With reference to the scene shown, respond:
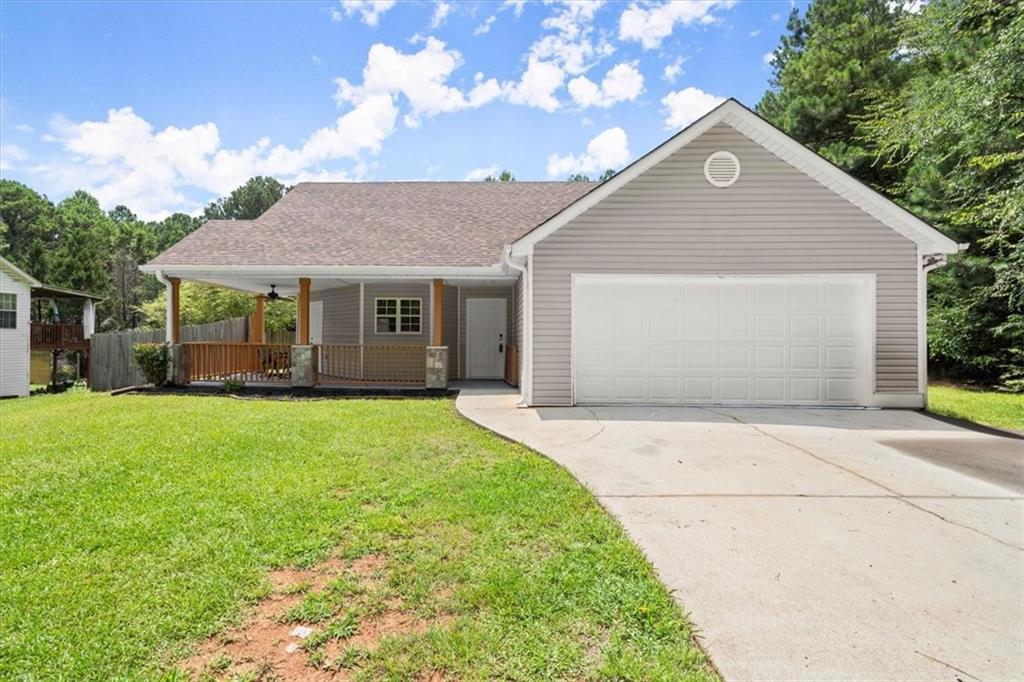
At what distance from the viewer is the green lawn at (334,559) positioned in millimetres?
2318

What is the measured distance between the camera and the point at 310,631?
2.54 metres

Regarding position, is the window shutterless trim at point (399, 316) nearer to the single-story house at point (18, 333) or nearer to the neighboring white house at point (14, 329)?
the single-story house at point (18, 333)

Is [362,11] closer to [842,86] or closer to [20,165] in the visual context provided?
[842,86]

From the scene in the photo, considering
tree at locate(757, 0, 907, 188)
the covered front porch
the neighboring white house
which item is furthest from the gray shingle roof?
the neighboring white house

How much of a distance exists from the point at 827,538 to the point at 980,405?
931 centimetres

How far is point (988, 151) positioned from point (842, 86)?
849 centimetres

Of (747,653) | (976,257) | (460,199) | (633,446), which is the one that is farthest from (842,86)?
(747,653)

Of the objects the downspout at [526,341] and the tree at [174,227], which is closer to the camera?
the downspout at [526,341]

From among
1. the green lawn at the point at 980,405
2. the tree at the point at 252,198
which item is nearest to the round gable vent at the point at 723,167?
the green lawn at the point at 980,405

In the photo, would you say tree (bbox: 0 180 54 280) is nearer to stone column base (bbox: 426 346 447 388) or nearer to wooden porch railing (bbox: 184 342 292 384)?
wooden porch railing (bbox: 184 342 292 384)

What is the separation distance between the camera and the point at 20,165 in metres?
35.1

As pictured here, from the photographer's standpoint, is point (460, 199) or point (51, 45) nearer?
point (51, 45)

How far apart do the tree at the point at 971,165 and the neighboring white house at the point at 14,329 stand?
27582mm

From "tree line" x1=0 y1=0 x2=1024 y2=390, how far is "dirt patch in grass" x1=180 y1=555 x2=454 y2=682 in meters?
11.2
